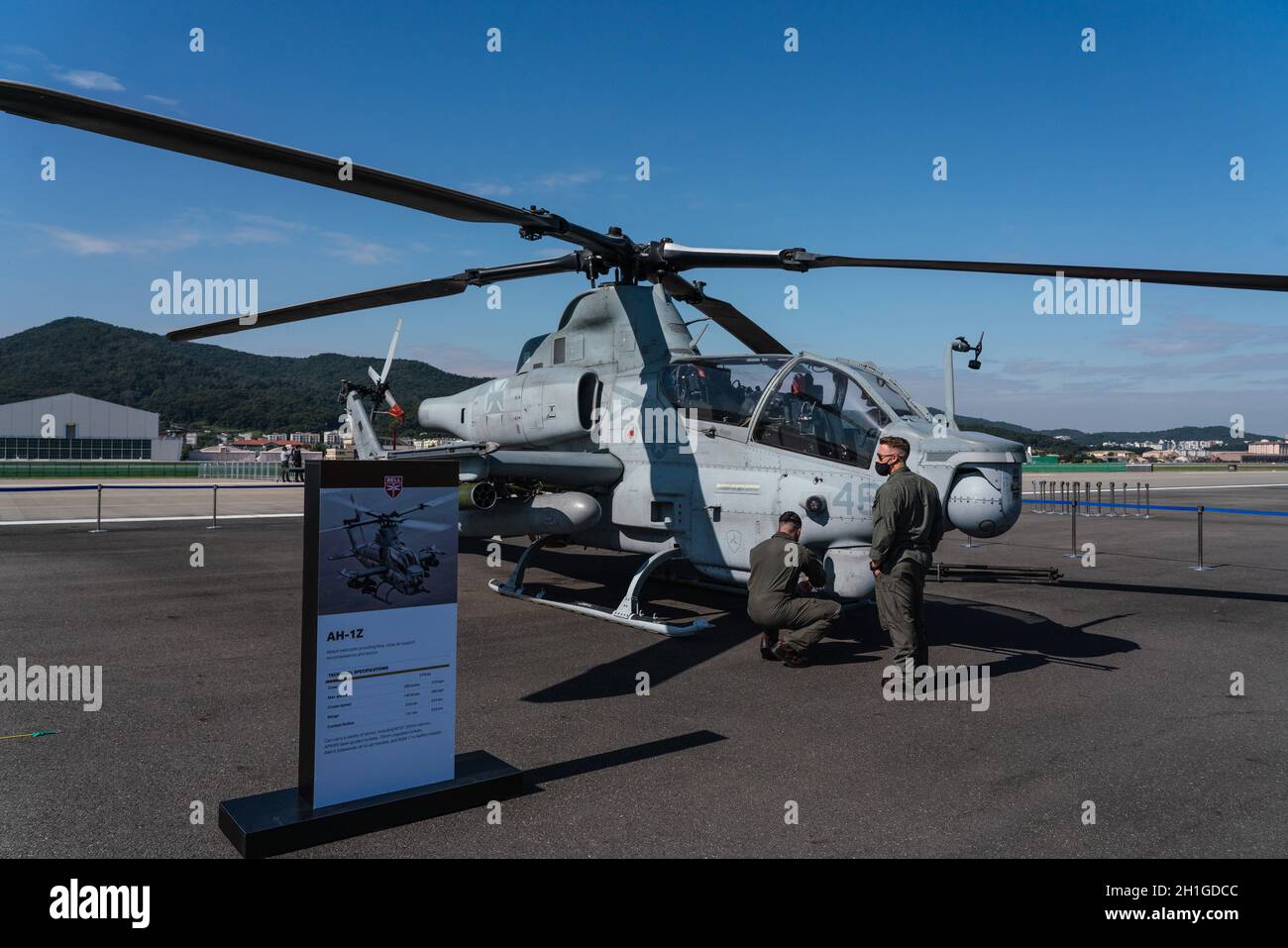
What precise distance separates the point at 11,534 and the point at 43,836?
17.3 meters

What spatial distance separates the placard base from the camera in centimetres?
386

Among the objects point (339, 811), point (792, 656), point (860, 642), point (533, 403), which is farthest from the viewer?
point (533, 403)

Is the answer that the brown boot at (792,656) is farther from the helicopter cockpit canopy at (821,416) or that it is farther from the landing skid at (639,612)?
the helicopter cockpit canopy at (821,416)

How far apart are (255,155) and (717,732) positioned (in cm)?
500

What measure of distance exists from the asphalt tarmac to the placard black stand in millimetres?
102

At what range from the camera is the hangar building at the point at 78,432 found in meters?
88.7

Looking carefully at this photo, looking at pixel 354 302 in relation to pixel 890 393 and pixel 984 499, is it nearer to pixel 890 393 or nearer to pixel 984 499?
pixel 890 393

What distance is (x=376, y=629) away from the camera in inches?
164

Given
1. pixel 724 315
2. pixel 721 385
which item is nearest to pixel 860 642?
pixel 721 385

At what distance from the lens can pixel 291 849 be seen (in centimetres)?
390

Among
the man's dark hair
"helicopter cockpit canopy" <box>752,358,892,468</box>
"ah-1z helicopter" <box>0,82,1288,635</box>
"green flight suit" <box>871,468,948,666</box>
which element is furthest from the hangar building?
"green flight suit" <box>871,468,948,666</box>

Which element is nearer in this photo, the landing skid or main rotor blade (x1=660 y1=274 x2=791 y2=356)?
the landing skid

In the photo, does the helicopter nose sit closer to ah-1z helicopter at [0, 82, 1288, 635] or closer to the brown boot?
ah-1z helicopter at [0, 82, 1288, 635]
